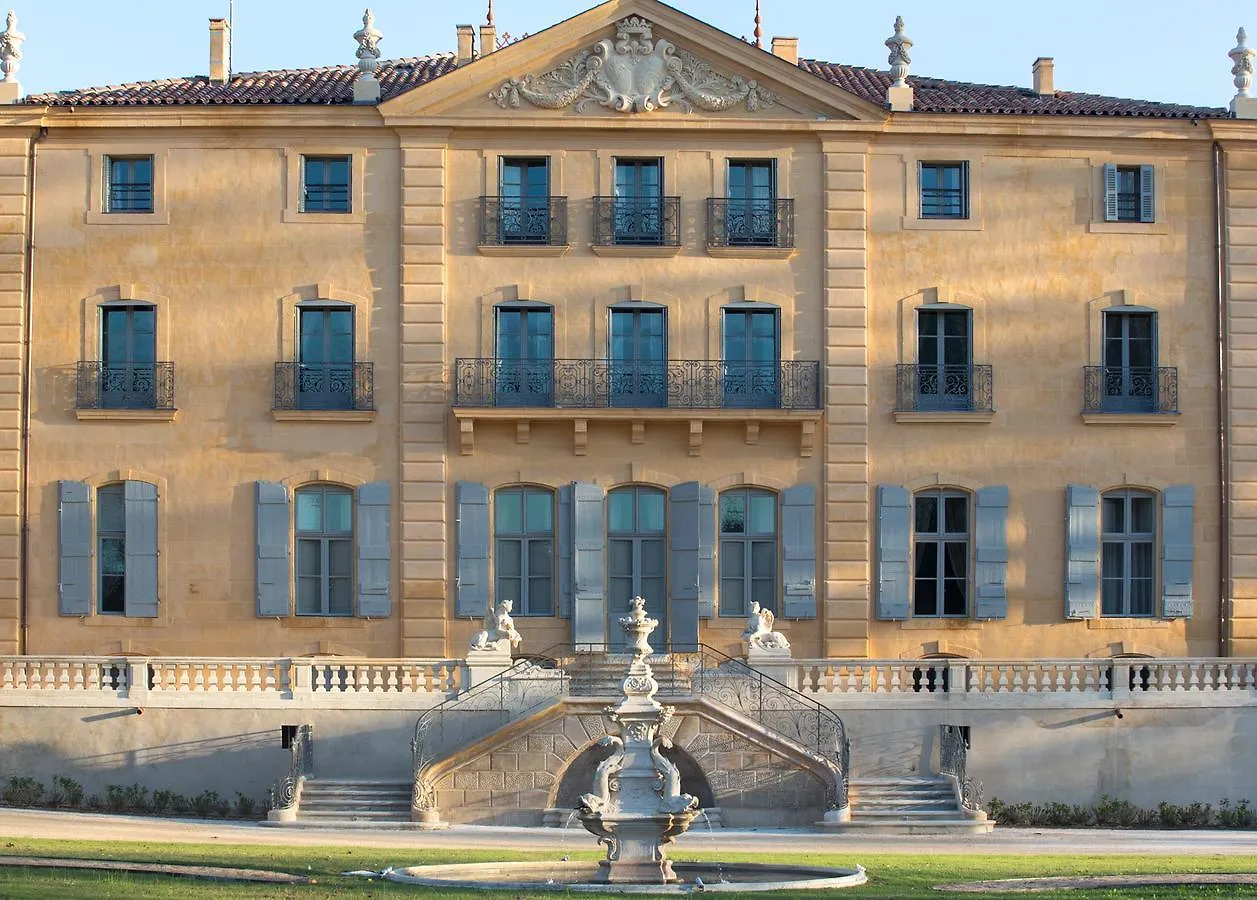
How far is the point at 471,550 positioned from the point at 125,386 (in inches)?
236

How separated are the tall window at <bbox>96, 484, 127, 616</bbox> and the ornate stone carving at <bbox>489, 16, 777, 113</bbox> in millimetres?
8622

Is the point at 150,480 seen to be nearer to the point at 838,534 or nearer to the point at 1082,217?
the point at 838,534

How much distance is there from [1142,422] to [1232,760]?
5.76 meters

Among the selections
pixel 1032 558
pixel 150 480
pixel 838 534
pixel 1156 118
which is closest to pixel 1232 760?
pixel 1032 558

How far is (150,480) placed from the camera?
35688 millimetres

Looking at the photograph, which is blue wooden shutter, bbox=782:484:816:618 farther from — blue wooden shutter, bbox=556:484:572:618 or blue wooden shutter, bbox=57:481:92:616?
blue wooden shutter, bbox=57:481:92:616

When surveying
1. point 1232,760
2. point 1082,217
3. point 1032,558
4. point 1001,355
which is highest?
point 1082,217

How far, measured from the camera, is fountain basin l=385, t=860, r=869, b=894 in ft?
74.5

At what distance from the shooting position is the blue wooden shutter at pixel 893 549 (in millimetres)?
35781

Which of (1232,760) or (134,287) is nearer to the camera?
(1232,760)

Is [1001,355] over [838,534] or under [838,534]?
over

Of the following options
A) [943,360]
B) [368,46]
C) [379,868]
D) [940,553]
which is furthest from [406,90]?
[379,868]

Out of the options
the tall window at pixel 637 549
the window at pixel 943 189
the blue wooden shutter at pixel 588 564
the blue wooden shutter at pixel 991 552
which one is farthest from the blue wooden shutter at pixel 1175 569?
the blue wooden shutter at pixel 588 564

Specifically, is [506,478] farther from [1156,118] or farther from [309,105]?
[1156,118]
